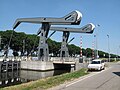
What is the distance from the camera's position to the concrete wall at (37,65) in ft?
176

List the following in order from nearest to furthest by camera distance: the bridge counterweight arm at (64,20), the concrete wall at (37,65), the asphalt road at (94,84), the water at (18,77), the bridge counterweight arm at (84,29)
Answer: the asphalt road at (94,84)
the water at (18,77)
the bridge counterweight arm at (64,20)
the concrete wall at (37,65)
the bridge counterweight arm at (84,29)

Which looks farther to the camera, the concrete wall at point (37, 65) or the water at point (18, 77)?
the concrete wall at point (37, 65)

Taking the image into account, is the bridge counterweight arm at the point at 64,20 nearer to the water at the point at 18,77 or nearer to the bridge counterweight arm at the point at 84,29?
the bridge counterweight arm at the point at 84,29

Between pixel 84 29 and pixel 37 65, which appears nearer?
pixel 37 65

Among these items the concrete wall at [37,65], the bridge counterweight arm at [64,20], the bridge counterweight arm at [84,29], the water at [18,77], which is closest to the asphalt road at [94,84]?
the water at [18,77]

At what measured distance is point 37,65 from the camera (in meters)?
54.7

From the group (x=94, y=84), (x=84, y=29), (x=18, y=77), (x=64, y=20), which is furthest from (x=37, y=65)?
(x=94, y=84)

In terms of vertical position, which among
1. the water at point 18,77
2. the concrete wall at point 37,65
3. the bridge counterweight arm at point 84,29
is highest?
the bridge counterweight arm at point 84,29

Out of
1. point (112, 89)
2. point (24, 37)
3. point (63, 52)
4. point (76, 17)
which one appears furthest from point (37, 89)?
point (24, 37)

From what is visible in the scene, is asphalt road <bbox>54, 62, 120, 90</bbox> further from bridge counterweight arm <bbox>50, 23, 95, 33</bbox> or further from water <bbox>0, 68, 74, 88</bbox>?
bridge counterweight arm <bbox>50, 23, 95, 33</bbox>

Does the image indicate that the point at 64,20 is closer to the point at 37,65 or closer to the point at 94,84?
the point at 37,65

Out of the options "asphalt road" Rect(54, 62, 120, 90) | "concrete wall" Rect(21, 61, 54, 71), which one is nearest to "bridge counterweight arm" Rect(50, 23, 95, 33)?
"concrete wall" Rect(21, 61, 54, 71)

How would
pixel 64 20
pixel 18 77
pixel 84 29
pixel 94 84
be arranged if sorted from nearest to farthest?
pixel 94 84 < pixel 18 77 < pixel 64 20 < pixel 84 29

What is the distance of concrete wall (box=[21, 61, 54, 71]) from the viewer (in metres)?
53.7
